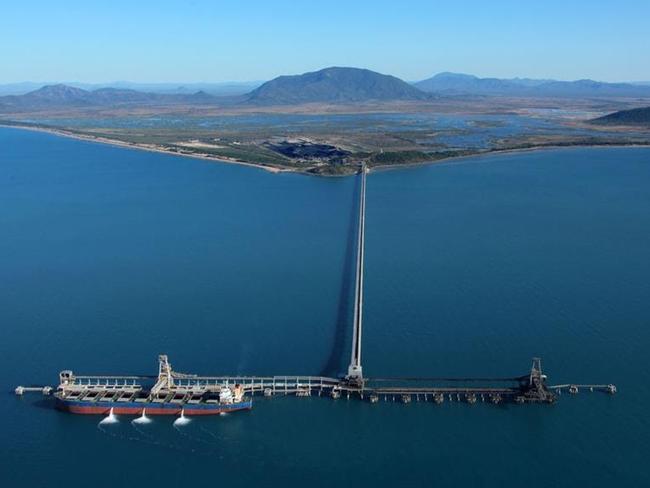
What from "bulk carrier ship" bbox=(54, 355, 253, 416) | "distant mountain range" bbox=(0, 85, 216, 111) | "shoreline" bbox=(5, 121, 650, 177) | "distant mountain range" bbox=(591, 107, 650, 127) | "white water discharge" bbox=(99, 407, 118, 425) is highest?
"distant mountain range" bbox=(0, 85, 216, 111)

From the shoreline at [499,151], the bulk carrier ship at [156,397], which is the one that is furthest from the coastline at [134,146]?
the bulk carrier ship at [156,397]

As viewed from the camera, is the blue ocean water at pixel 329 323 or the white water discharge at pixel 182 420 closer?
the blue ocean water at pixel 329 323

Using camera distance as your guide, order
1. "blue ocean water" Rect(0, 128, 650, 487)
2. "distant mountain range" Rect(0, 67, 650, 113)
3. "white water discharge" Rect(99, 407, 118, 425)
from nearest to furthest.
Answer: "blue ocean water" Rect(0, 128, 650, 487)
"white water discharge" Rect(99, 407, 118, 425)
"distant mountain range" Rect(0, 67, 650, 113)

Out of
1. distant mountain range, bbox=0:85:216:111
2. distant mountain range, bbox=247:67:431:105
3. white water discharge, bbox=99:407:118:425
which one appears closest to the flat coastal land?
distant mountain range, bbox=0:85:216:111

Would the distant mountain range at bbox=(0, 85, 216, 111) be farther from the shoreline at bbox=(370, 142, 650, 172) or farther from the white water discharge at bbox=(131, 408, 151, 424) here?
the white water discharge at bbox=(131, 408, 151, 424)

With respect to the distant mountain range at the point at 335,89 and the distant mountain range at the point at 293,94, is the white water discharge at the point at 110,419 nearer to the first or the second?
the distant mountain range at the point at 293,94

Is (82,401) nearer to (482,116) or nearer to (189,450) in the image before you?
(189,450)

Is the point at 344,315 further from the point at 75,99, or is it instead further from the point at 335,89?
the point at 75,99
